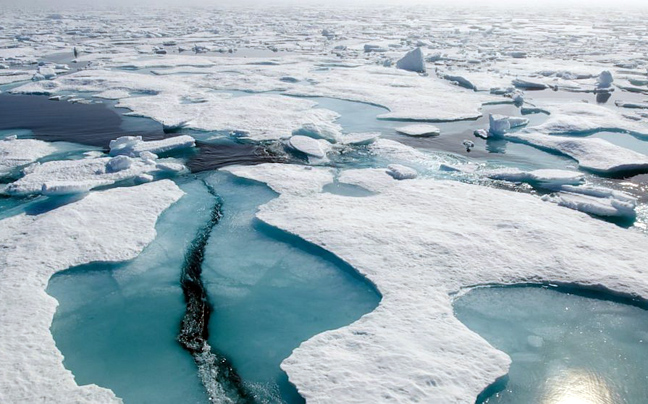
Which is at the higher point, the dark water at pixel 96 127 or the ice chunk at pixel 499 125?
the ice chunk at pixel 499 125

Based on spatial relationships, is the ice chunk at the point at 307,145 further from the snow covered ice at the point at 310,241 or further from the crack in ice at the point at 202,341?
the crack in ice at the point at 202,341

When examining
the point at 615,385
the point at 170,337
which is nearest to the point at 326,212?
the point at 170,337

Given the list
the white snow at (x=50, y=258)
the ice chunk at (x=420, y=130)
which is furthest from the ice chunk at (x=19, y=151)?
the ice chunk at (x=420, y=130)

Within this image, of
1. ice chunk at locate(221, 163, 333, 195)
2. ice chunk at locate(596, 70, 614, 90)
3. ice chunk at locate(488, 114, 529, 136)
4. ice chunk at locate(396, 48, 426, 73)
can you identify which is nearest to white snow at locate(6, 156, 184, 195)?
ice chunk at locate(221, 163, 333, 195)

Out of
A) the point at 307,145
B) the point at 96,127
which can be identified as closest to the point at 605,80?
the point at 307,145

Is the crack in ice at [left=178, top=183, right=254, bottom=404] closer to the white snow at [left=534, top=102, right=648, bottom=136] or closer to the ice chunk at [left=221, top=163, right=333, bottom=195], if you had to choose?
the ice chunk at [left=221, top=163, right=333, bottom=195]

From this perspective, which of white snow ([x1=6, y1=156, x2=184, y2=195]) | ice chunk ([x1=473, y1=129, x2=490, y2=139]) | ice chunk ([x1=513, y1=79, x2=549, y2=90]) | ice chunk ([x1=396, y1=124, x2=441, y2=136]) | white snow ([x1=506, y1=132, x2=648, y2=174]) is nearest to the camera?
white snow ([x1=6, y1=156, x2=184, y2=195])

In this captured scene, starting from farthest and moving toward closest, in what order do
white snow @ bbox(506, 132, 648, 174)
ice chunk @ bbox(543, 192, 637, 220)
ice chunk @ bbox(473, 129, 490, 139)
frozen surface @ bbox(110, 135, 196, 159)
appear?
1. ice chunk @ bbox(473, 129, 490, 139)
2. frozen surface @ bbox(110, 135, 196, 159)
3. white snow @ bbox(506, 132, 648, 174)
4. ice chunk @ bbox(543, 192, 637, 220)
